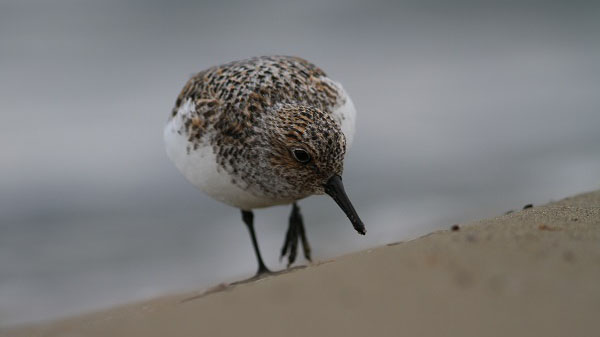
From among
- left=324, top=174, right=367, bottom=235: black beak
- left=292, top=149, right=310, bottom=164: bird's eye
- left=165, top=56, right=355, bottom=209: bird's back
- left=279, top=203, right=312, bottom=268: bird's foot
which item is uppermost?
left=165, top=56, right=355, bottom=209: bird's back

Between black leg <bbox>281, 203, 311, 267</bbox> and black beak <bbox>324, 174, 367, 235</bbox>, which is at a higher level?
black beak <bbox>324, 174, 367, 235</bbox>

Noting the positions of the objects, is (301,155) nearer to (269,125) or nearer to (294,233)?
(269,125)

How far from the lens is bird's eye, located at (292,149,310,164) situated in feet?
13.8

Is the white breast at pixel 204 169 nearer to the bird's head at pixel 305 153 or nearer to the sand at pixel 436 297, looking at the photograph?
the bird's head at pixel 305 153

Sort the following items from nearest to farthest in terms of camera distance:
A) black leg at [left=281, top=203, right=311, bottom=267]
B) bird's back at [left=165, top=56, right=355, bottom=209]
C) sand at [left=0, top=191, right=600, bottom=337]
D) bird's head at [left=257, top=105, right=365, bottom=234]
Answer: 1. sand at [left=0, top=191, right=600, bottom=337]
2. bird's head at [left=257, top=105, right=365, bottom=234]
3. bird's back at [left=165, top=56, right=355, bottom=209]
4. black leg at [left=281, top=203, right=311, bottom=267]

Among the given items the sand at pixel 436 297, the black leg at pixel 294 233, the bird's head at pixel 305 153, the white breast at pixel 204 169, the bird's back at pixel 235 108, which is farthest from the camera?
the black leg at pixel 294 233

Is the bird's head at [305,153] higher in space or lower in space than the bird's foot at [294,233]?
higher

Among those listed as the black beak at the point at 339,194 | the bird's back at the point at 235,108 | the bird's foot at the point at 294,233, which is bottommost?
the bird's foot at the point at 294,233

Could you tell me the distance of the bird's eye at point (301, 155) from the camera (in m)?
4.21

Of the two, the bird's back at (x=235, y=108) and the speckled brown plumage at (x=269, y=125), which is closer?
the speckled brown plumage at (x=269, y=125)

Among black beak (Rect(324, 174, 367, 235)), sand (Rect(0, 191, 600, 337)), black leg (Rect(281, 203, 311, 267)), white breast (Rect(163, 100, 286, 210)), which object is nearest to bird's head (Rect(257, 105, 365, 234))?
black beak (Rect(324, 174, 367, 235))

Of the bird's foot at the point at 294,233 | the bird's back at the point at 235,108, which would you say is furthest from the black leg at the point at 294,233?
the bird's back at the point at 235,108

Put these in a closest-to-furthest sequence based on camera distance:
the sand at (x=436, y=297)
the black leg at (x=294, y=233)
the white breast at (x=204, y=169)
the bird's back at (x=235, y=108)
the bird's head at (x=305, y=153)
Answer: the sand at (x=436, y=297) → the bird's head at (x=305, y=153) → the bird's back at (x=235, y=108) → the white breast at (x=204, y=169) → the black leg at (x=294, y=233)

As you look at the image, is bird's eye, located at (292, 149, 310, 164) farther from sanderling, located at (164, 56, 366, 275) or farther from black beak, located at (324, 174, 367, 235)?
black beak, located at (324, 174, 367, 235)
